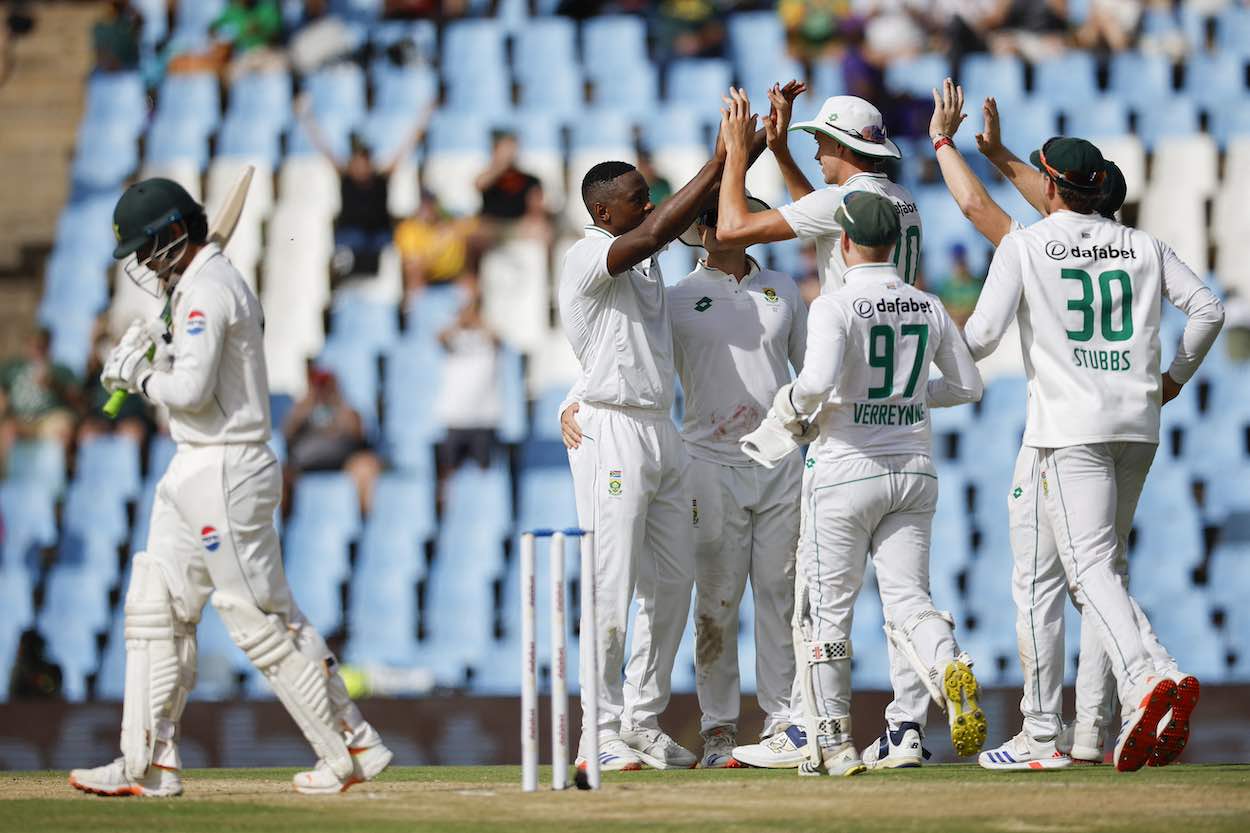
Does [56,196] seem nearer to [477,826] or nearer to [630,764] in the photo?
[630,764]

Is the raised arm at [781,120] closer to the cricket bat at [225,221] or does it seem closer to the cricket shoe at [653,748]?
the cricket bat at [225,221]

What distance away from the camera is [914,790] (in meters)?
5.55

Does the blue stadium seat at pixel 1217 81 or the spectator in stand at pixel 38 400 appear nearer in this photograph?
the spectator in stand at pixel 38 400

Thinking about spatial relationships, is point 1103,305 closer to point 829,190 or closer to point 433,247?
point 829,190

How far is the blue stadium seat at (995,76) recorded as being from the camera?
47.4ft

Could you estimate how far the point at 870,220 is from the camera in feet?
20.1

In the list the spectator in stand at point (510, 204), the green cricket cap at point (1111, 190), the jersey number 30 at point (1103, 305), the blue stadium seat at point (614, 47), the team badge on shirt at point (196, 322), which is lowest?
the team badge on shirt at point (196, 322)

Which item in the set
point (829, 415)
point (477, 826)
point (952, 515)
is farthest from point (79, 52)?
point (477, 826)

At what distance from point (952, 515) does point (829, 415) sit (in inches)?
236

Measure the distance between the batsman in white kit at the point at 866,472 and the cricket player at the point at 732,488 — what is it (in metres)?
0.80

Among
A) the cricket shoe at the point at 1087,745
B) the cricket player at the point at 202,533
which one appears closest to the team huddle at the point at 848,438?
the cricket shoe at the point at 1087,745

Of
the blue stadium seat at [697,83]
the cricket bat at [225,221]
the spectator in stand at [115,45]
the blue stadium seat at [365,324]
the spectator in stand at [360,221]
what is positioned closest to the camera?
the cricket bat at [225,221]

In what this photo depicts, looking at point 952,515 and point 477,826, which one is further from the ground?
point 952,515

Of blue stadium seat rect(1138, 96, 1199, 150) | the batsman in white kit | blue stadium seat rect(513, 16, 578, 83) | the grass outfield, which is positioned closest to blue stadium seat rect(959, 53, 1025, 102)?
blue stadium seat rect(1138, 96, 1199, 150)
